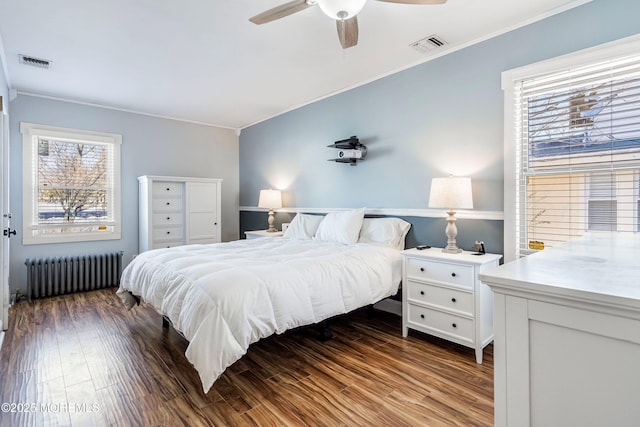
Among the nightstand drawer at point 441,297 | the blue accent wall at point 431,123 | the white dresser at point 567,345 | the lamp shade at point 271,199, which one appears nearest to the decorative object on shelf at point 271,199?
the lamp shade at point 271,199

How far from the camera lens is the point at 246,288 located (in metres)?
1.93

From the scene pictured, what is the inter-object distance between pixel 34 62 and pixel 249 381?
3.57 m

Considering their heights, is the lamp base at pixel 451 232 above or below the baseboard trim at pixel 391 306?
above

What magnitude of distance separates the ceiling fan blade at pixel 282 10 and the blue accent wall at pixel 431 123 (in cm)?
167

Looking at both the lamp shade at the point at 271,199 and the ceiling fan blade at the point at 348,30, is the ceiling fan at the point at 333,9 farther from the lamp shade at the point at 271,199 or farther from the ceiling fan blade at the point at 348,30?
the lamp shade at the point at 271,199

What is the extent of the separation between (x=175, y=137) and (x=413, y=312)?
4.43 m

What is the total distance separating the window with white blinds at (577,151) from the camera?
6.84 ft

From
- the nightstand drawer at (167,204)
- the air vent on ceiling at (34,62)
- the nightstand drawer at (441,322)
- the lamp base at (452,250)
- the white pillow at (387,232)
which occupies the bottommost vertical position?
the nightstand drawer at (441,322)

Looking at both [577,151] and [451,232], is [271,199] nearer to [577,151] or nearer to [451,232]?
[451,232]

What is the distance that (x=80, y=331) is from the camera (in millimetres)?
2871

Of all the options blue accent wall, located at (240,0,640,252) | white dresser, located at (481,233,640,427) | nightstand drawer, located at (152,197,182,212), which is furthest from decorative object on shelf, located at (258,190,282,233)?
white dresser, located at (481,233,640,427)

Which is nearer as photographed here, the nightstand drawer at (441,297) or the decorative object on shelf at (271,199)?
the nightstand drawer at (441,297)

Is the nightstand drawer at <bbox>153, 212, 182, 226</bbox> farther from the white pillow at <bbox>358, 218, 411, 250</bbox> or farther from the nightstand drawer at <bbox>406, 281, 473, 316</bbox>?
the nightstand drawer at <bbox>406, 281, 473, 316</bbox>

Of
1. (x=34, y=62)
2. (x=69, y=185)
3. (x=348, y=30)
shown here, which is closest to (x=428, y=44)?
(x=348, y=30)
